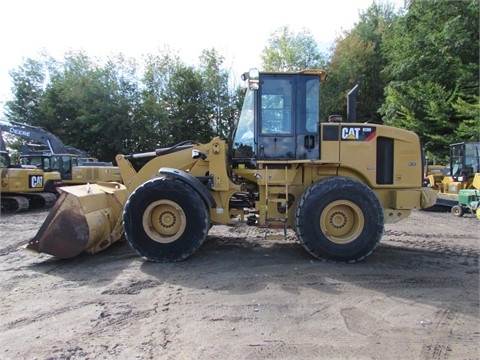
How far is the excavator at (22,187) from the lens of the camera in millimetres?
14258

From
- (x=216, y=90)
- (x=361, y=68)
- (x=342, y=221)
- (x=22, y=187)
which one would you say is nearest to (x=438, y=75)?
(x=361, y=68)

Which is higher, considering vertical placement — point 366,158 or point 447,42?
point 447,42

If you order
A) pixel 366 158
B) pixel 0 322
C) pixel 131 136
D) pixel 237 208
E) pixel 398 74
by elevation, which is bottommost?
pixel 0 322

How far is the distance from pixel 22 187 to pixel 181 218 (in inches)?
433

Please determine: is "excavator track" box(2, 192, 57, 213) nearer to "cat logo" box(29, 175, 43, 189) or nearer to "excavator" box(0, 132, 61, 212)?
"excavator" box(0, 132, 61, 212)

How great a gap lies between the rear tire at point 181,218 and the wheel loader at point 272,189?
0.01 meters

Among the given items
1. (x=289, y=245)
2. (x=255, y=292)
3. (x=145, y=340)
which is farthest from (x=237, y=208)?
(x=145, y=340)

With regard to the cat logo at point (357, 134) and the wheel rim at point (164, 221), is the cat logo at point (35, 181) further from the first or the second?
the cat logo at point (357, 134)

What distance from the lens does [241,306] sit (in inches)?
169

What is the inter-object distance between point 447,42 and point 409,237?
18.6 meters

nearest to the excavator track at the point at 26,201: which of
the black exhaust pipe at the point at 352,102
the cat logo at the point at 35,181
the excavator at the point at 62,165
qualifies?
the cat logo at the point at 35,181

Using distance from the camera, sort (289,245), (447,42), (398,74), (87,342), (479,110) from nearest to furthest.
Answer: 1. (87,342)
2. (289,245)
3. (479,110)
4. (447,42)
5. (398,74)

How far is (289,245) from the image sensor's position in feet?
23.3

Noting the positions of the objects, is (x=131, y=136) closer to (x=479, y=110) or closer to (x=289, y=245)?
(x=479, y=110)
